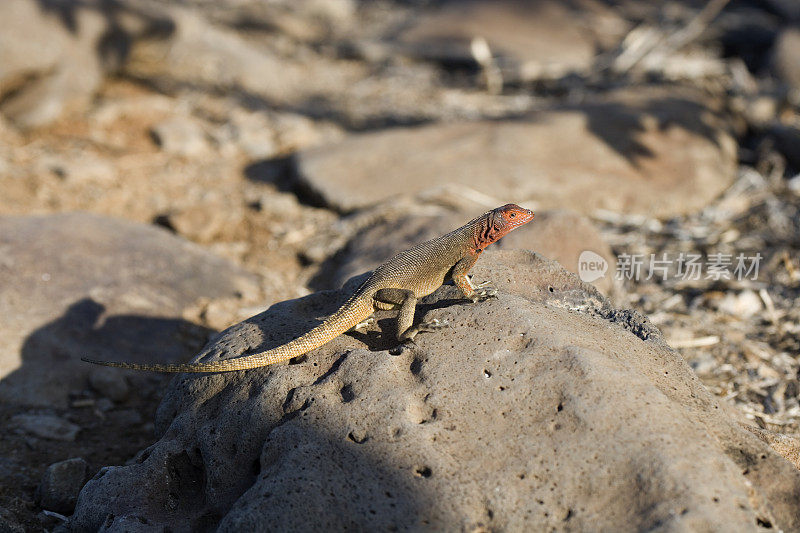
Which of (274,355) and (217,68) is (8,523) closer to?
(274,355)

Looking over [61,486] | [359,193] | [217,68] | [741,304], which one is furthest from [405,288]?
[217,68]

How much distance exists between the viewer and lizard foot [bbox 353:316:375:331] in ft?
13.9

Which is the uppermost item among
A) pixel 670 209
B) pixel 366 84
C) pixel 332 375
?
pixel 332 375

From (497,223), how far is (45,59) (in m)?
7.86

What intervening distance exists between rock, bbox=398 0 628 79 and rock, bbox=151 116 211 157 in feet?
16.4

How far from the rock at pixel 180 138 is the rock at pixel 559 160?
1789mm

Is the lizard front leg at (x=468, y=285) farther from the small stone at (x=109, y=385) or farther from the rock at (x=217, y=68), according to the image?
the rock at (x=217, y=68)

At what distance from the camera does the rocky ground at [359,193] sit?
3.88m

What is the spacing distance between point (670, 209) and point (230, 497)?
21.3ft

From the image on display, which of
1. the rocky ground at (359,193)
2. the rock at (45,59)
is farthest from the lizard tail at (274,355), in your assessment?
the rock at (45,59)

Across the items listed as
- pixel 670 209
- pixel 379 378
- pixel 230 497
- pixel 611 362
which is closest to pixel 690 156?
pixel 670 209

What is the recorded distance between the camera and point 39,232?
6.38 meters

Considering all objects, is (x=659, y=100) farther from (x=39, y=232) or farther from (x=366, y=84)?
(x=39, y=232)

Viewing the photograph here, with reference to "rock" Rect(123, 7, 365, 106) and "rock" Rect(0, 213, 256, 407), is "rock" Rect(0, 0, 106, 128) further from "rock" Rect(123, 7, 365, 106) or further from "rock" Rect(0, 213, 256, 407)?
"rock" Rect(0, 213, 256, 407)
